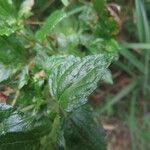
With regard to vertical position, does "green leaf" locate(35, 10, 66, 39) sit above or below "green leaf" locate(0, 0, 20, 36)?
below

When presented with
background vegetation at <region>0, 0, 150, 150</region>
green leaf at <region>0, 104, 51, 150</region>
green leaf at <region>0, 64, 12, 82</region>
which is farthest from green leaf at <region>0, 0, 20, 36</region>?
A: green leaf at <region>0, 104, 51, 150</region>

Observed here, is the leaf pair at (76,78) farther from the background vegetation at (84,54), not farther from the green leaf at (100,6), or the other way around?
the green leaf at (100,6)

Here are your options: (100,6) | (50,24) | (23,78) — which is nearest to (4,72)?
(23,78)

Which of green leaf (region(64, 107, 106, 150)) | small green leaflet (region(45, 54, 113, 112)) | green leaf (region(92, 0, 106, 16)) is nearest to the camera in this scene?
small green leaflet (region(45, 54, 113, 112))

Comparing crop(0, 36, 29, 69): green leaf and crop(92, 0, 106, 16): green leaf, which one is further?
crop(92, 0, 106, 16): green leaf

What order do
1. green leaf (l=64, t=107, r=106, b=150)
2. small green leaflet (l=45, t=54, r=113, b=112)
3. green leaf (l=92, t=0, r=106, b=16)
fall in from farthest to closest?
green leaf (l=92, t=0, r=106, b=16) < green leaf (l=64, t=107, r=106, b=150) < small green leaflet (l=45, t=54, r=113, b=112)

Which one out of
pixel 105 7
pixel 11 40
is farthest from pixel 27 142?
pixel 105 7

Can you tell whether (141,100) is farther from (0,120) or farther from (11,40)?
(0,120)

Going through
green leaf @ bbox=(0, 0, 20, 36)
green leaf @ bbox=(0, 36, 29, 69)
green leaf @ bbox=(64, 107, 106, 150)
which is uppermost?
green leaf @ bbox=(0, 0, 20, 36)

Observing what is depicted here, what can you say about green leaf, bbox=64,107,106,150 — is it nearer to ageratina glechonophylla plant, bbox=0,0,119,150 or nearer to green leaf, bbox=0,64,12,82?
ageratina glechonophylla plant, bbox=0,0,119,150
